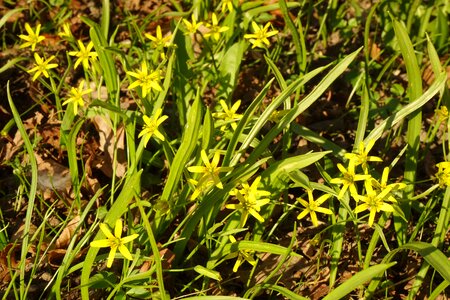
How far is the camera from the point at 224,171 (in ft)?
6.12

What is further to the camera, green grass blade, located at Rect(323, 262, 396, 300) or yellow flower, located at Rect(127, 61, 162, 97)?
yellow flower, located at Rect(127, 61, 162, 97)

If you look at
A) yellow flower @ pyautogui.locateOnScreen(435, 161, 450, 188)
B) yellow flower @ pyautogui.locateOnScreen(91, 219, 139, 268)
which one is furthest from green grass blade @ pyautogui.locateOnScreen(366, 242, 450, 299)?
yellow flower @ pyautogui.locateOnScreen(91, 219, 139, 268)

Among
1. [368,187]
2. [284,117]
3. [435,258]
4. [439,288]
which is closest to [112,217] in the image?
[284,117]

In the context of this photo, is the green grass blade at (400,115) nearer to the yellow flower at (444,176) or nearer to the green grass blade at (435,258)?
the yellow flower at (444,176)

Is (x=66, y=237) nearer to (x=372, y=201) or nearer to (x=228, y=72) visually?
(x=228, y=72)

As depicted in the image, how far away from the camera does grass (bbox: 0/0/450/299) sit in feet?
6.29

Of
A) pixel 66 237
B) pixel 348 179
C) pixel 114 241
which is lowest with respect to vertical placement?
pixel 66 237

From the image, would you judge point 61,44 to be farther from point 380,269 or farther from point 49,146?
point 380,269

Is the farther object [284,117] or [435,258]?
[284,117]

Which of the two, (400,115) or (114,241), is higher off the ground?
(400,115)

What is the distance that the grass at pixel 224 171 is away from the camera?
192 centimetres

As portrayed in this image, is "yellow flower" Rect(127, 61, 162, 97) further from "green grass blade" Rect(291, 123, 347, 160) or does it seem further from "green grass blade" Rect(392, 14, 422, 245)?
"green grass blade" Rect(392, 14, 422, 245)

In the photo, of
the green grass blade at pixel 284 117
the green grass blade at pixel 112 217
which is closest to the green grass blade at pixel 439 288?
the green grass blade at pixel 284 117

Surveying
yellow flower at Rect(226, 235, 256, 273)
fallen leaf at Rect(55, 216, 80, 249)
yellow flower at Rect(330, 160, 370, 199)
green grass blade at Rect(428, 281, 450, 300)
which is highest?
yellow flower at Rect(330, 160, 370, 199)
